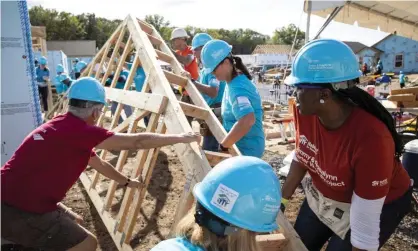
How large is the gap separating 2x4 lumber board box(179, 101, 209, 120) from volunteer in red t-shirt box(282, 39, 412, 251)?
Result: 5.04 feet

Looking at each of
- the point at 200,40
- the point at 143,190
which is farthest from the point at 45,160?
the point at 200,40

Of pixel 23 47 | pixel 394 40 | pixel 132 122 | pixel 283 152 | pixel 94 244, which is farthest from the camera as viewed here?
pixel 394 40

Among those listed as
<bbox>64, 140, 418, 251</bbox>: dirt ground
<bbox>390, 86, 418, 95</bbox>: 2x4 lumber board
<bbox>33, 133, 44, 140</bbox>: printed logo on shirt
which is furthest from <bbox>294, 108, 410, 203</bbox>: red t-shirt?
<bbox>390, 86, 418, 95</bbox>: 2x4 lumber board

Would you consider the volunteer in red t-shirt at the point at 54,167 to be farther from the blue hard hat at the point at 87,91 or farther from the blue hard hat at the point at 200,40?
the blue hard hat at the point at 200,40

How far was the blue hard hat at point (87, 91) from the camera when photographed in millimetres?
2707

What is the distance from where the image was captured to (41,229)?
2662 mm

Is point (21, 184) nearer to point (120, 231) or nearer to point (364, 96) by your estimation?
point (120, 231)

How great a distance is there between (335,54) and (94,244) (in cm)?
242

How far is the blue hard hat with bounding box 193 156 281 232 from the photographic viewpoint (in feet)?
4.46

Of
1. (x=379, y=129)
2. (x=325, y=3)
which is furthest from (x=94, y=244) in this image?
(x=325, y=3)

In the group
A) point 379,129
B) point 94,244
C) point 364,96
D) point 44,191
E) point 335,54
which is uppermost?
point 335,54

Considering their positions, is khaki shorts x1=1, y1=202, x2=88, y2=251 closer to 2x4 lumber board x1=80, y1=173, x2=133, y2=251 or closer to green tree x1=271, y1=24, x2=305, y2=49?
2x4 lumber board x1=80, y1=173, x2=133, y2=251

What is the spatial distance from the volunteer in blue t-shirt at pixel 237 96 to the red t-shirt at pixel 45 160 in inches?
44.0

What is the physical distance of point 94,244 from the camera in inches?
113
